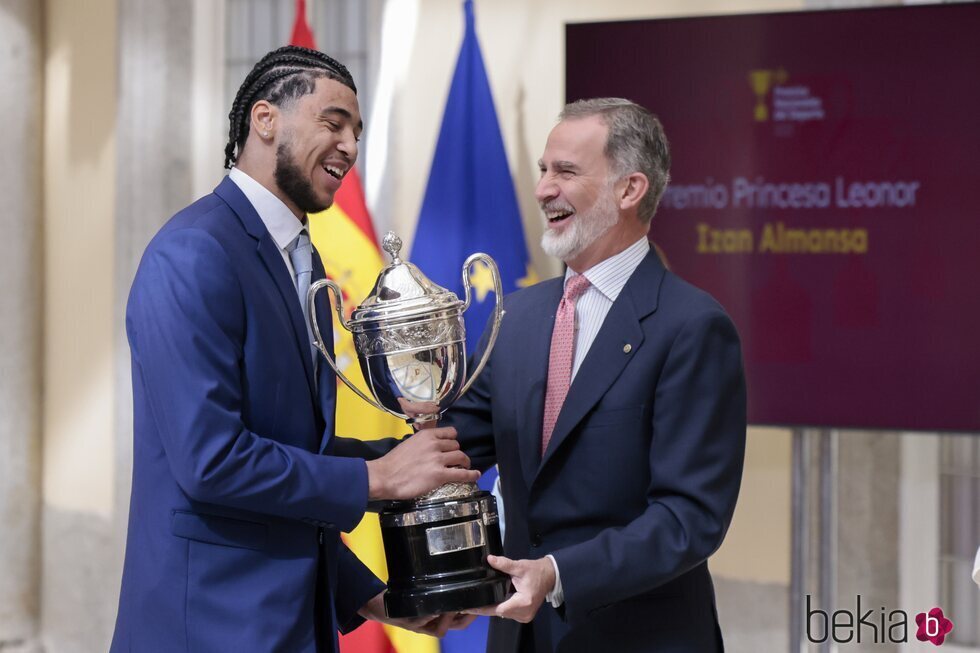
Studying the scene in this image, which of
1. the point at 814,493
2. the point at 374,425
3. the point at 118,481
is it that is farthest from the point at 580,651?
the point at 118,481

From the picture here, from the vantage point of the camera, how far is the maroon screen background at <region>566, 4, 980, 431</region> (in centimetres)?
381

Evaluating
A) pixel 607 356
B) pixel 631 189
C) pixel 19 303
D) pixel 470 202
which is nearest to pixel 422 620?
pixel 607 356

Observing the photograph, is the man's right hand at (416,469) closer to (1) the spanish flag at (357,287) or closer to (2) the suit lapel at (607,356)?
(2) the suit lapel at (607,356)

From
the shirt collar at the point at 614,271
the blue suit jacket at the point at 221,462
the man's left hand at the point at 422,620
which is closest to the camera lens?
the blue suit jacket at the point at 221,462

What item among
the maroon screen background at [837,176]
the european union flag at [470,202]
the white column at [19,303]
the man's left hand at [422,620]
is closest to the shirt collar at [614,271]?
the man's left hand at [422,620]

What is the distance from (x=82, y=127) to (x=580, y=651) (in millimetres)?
3888

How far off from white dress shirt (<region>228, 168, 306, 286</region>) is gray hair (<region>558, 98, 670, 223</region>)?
2.12 feet

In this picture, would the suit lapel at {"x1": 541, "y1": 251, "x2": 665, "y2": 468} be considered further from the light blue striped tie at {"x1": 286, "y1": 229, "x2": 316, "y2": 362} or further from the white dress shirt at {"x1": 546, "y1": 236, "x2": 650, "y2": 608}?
the light blue striped tie at {"x1": 286, "y1": 229, "x2": 316, "y2": 362}

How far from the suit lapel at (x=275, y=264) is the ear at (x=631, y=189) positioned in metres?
0.68

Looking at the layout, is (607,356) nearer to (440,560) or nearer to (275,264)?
(440,560)

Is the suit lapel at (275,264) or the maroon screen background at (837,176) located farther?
A: the maroon screen background at (837,176)

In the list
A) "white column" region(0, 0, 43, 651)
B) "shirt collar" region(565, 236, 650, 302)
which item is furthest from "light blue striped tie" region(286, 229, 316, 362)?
"white column" region(0, 0, 43, 651)

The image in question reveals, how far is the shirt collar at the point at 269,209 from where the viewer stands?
2.09 meters

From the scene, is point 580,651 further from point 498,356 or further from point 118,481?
point 118,481
